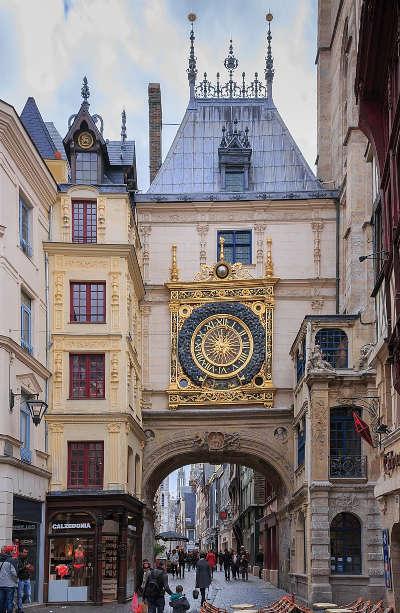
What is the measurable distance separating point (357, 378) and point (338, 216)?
10.3 metres

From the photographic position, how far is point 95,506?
36.1m

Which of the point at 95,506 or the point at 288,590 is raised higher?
the point at 95,506

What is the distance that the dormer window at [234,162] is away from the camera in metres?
46.6

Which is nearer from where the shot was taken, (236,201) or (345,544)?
(345,544)

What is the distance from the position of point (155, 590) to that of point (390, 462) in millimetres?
5471

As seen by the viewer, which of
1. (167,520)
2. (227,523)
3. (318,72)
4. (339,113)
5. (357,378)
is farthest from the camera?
(167,520)

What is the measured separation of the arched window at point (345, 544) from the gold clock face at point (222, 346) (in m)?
9.27

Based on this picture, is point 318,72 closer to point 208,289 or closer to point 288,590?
point 208,289

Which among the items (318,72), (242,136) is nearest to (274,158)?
(242,136)

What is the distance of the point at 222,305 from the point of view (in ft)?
144

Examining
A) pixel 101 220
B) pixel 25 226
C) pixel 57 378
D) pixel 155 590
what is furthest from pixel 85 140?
pixel 155 590

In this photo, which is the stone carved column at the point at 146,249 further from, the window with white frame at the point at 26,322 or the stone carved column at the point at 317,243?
the window with white frame at the point at 26,322

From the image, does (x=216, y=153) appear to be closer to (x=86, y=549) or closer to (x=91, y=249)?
(x=91, y=249)

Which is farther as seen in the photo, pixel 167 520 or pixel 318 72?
pixel 167 520
